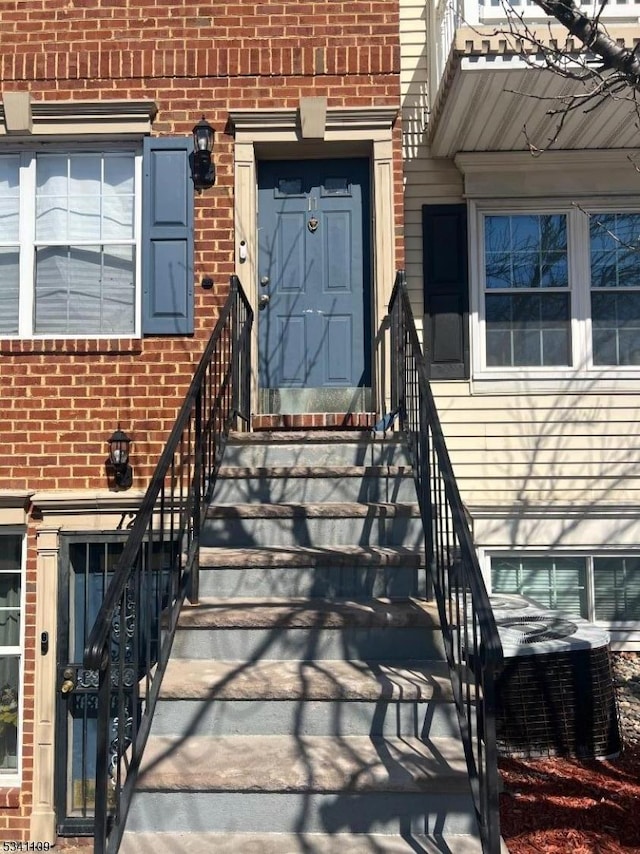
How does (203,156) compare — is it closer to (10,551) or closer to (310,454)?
(310,454)

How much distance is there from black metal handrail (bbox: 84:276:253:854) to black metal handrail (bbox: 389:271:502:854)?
1.21m

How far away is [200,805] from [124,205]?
4.61 meters

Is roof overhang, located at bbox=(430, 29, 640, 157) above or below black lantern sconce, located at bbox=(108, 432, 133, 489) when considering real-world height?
above

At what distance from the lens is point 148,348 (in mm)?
6125

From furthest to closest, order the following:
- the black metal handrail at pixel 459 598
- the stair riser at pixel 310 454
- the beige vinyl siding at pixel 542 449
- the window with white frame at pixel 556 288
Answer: the window with white frame at pixel 556 288 → the beige vinyl siding at pixel 542 449 → the stair riser at pixel 310 454 → the black metal handrail at pixel 459 598

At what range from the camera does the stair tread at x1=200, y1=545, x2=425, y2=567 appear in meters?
4.29

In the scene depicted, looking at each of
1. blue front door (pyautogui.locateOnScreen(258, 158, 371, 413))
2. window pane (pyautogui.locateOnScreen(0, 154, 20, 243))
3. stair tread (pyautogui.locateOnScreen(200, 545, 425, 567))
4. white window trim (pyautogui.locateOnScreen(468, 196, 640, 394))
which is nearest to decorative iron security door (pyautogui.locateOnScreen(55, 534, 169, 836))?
stair tread (pyautogui.locateOnScreen(200, 545, 425, 567))

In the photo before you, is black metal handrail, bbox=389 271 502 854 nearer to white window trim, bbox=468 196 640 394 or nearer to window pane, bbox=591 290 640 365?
white window trim, bbox=468 196 640 394

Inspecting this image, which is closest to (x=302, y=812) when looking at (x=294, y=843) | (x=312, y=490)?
(x=294, y=843)

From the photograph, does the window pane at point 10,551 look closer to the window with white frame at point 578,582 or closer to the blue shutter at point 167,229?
the blue shutter at point 167,229

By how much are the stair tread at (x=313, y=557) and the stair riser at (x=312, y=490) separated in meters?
0.48

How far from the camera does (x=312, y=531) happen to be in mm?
4641

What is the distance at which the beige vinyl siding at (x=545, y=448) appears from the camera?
6.54m

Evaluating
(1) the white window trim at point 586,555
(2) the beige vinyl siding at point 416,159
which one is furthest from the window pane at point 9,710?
(2) the beige vinyl siding at point 416,159
